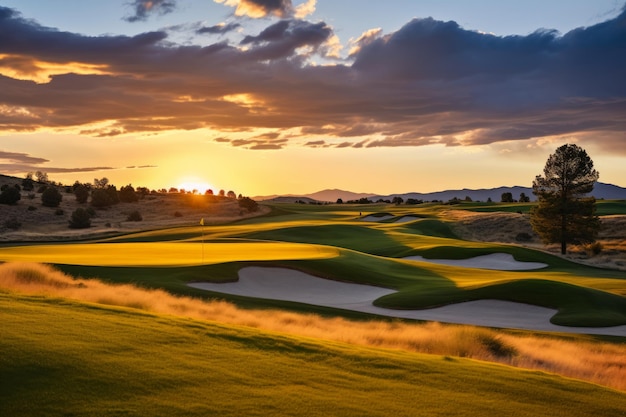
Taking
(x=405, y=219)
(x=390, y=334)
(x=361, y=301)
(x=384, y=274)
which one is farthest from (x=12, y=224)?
(x=390, y=334)

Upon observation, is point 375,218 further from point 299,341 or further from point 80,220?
point 299,341

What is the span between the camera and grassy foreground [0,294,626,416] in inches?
311

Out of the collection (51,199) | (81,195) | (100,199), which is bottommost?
(51,199)

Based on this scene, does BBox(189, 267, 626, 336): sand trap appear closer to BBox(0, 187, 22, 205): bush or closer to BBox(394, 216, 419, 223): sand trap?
BBox(394, 216, 419, 223): sand trap

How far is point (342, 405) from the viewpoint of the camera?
8375mm

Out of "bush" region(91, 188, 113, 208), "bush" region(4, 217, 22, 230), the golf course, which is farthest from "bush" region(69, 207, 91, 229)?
the golf course

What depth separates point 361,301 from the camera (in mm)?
29250

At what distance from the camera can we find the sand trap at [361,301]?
25922 millimetres

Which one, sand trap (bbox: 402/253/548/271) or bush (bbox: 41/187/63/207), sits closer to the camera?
sand trap (bbox: 402/253/548/271)

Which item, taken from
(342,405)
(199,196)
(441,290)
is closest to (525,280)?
(441,290)

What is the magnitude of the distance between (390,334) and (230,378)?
9.31 metres

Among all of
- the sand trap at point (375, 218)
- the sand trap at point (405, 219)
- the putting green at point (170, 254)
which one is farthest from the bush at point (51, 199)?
the putting green at point (170, 254)

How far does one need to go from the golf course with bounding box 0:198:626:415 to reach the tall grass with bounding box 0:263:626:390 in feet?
0.26

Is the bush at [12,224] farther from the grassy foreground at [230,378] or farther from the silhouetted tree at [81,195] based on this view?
the grassy foreground at [230,378]
